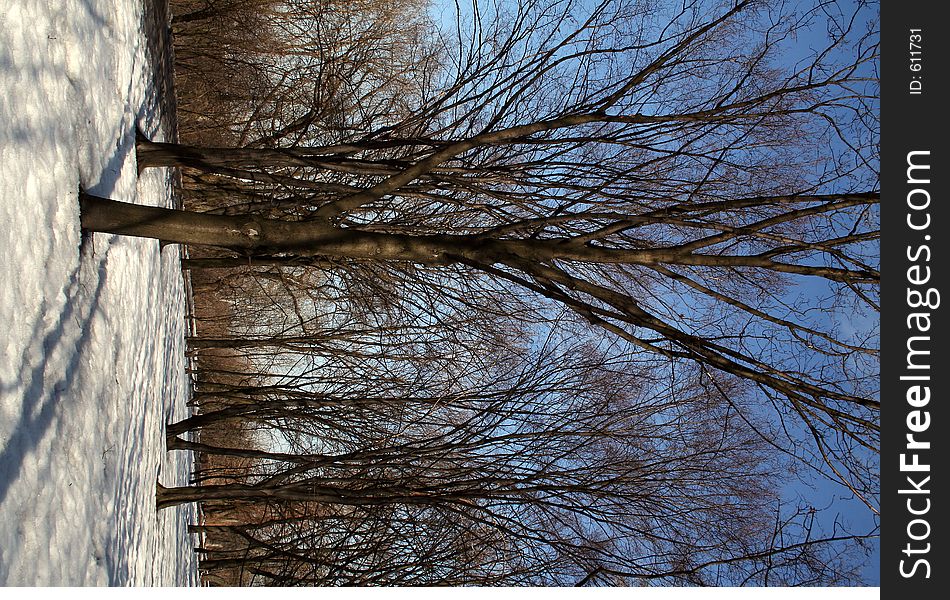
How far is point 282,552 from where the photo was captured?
20.1 ft

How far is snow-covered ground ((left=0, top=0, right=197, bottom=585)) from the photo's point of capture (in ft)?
11.0

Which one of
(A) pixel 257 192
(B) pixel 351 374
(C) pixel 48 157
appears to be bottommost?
(B) pixel 351 374

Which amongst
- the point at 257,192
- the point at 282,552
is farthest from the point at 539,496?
the point at 257,192

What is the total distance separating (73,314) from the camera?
417 centimetres

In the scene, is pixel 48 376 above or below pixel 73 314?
below

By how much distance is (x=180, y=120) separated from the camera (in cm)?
986

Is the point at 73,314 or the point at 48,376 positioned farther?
the point at 73,314

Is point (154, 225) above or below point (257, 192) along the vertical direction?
below

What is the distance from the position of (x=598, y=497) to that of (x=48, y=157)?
4.53 meters

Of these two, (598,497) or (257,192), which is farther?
(257,192)

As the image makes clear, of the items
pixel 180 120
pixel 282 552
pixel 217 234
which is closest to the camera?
pixel 217 234

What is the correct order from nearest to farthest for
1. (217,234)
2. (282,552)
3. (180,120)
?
(217,234) < (282,552) < (180,120)

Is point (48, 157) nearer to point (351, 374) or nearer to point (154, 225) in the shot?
point (154, 225)

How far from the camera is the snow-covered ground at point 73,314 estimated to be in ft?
11.0
